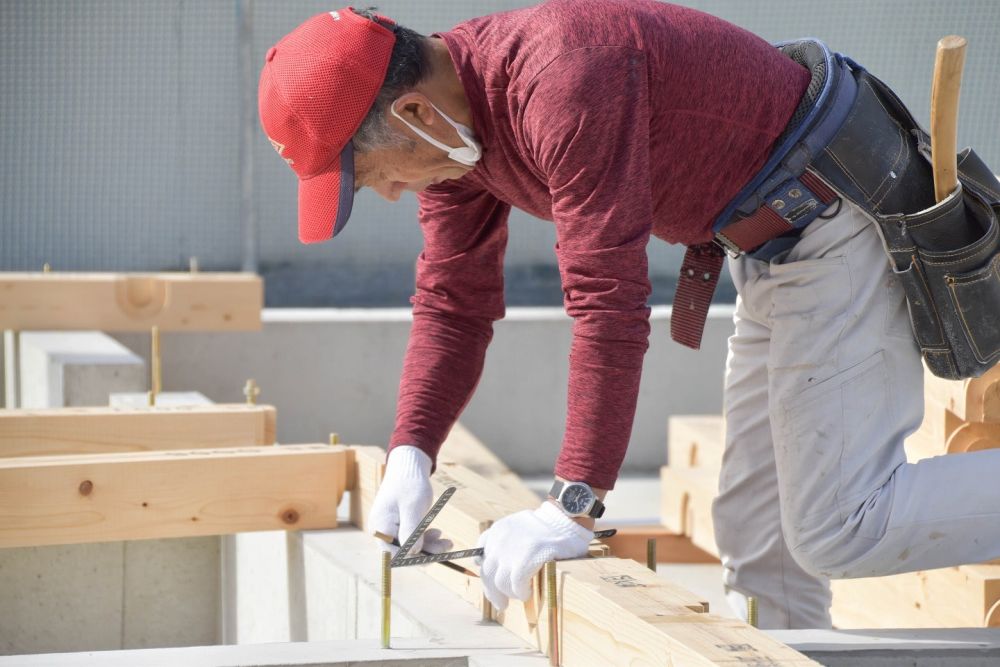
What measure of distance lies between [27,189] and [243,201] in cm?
211

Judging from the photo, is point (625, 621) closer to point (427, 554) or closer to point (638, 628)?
point (638, 628)

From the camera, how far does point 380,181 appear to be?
224 cm

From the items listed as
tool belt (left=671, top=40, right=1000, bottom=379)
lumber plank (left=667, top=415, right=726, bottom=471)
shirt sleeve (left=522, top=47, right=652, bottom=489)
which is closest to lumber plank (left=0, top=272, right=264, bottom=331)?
lumber plank (left=667, top=415, right=726, bottom=471)

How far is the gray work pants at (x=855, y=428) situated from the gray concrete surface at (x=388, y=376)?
3611mm

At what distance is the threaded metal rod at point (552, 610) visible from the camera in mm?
1918

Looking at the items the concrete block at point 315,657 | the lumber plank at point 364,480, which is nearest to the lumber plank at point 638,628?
the concrete block at point 315,657

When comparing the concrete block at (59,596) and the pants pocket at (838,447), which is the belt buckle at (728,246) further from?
the concrete block at (59,596)

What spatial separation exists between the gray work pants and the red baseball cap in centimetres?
82

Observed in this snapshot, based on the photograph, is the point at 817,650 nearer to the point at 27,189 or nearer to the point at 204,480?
the point at 204,480

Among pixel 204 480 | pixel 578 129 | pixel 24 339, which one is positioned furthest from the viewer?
pixel 24 339

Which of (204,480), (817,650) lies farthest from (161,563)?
(817,650)

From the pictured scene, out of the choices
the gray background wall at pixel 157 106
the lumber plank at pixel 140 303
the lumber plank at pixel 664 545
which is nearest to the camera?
the lumber plank at pixel 664 545

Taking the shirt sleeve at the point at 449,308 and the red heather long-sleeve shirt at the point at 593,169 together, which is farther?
the shirt sleeve at the point at 449,308

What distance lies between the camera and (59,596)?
10.0ft
